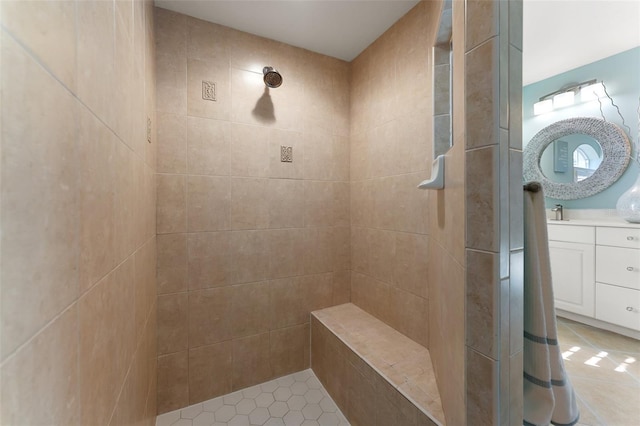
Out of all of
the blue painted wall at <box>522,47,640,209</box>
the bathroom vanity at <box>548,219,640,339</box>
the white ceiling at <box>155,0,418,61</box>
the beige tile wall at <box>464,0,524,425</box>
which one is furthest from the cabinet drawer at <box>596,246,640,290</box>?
the white ceiling at <box>155,0,418,61</box>

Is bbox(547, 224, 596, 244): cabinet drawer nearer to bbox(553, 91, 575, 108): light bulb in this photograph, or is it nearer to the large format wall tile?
bbox(553, 91, 575, 108): light bulb

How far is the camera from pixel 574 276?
2.36 m

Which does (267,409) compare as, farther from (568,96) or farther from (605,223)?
(568,96)

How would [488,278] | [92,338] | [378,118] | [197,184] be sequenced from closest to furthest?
[92,338] → [488,278] → [197,184] → [378,118]

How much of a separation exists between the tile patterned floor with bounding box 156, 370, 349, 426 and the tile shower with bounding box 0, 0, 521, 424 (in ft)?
0.24

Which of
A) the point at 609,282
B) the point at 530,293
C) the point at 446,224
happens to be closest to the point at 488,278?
the point at 530,293

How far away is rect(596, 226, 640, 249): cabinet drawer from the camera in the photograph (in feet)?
6.60

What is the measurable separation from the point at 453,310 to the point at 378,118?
4.61 ft

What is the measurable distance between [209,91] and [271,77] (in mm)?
414

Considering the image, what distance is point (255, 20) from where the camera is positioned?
165cm

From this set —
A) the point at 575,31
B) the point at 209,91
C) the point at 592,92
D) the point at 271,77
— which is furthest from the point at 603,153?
the point at 209,91

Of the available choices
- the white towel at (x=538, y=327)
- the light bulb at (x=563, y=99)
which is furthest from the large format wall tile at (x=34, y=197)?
the light bulb at (x=563, y=99)

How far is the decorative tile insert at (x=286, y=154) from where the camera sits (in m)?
1.88

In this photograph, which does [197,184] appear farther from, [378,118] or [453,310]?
[453,310]
